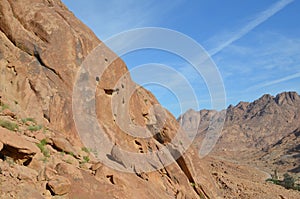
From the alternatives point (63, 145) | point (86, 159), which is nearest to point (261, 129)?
point (86, 159)

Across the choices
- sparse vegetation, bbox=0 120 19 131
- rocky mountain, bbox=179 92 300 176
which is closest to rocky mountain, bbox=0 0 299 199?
sparse vegetation, bbox=0 120 19 131

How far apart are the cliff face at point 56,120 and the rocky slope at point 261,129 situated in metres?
78.3

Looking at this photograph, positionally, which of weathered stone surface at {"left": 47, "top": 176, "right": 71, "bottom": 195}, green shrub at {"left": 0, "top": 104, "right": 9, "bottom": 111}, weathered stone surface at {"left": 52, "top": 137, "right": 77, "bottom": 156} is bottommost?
weathered stone surface at {"left": 47, "top": 176, "right": 71, "bottom": 195}

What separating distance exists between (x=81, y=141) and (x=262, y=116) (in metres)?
151

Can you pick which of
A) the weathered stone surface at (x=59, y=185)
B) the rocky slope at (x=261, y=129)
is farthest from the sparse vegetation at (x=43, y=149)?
the rocky slope at (x=261, y=129)

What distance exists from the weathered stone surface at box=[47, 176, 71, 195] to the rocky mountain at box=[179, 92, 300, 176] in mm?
85376

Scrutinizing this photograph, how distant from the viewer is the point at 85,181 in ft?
27.0

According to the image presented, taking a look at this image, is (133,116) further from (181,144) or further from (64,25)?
(64,25)

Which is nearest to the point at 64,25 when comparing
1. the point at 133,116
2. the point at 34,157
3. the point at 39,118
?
the point at 39,118

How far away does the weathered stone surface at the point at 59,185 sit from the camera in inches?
283

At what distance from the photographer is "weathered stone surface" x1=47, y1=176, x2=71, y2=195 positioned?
23.6 feet

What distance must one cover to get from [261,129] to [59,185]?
142546 mm

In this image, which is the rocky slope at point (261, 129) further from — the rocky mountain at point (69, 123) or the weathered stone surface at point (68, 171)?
the weathered stone surface at point (68, 171)

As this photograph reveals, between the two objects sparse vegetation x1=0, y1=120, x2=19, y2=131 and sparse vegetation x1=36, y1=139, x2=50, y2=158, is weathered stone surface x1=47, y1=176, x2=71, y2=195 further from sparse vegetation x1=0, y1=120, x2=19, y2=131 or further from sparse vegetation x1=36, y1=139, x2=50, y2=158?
sparse vegetation x1=0, y1=120, x2=19, y2=131
